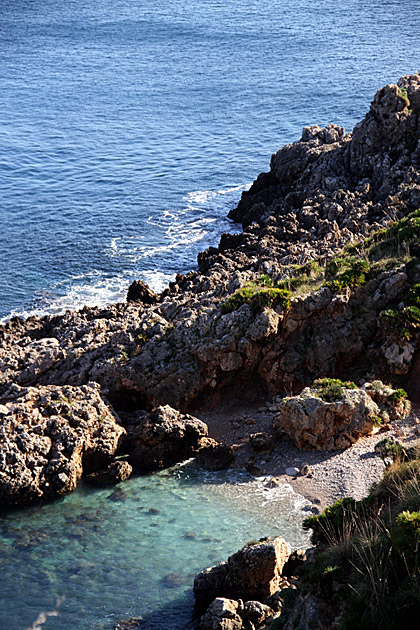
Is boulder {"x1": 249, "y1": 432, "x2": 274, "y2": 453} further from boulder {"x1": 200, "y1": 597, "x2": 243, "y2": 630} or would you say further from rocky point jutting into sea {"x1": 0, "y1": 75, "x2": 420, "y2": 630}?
boulder {"x1": 200, "y1": 597, "x2": 243, "y2": 630}

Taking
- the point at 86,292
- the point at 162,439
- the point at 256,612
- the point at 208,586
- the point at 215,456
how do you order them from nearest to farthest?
the point at 256,612
the point at 208,586
the point at 215,456
the point at 162,439
the point at 86,292

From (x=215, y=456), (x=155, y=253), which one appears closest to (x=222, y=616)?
(x=215, y=456)

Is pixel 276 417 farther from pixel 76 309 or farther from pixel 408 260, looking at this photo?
pixel 76 309

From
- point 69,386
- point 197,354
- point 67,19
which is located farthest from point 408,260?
point 67,19

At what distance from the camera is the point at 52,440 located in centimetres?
2219

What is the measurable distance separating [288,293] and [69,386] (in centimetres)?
817

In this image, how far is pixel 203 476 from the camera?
22.0 metres

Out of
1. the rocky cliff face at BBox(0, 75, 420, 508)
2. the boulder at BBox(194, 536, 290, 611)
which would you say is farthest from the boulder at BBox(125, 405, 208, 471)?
the boulder at BBox(194, 536, 290, 611)

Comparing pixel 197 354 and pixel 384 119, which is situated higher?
pixel 384 119

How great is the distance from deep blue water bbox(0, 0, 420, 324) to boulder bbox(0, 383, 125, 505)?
13.6 metres

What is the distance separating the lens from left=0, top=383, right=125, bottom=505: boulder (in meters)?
21.1

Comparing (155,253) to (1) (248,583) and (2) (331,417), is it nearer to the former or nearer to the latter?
(2) (331,417)

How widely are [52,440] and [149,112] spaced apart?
49.8 m

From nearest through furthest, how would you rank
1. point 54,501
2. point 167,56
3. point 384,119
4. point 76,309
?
point 54,501 < point 76,309 < point 384,119 < point 167,56
